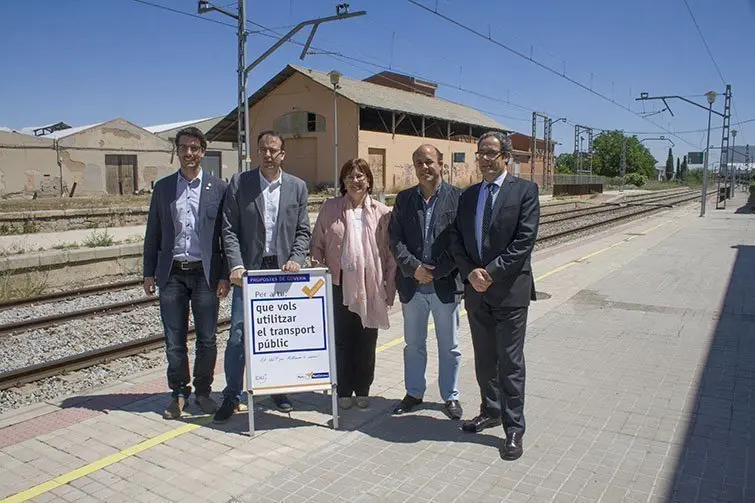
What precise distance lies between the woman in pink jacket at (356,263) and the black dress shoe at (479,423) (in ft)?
2.97

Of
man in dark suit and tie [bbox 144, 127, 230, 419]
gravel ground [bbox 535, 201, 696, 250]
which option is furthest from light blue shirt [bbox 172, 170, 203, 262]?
gravel ground [bbox 535, 201, 696, 250]

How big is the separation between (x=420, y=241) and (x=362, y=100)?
34.5 metres

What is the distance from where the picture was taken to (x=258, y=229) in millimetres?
4695

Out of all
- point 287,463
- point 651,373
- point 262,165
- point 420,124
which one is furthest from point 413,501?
point 420,124

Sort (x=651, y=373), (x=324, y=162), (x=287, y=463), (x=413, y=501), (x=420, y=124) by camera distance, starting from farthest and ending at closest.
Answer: (x=420, y=124) → (x=324, y=162) → (x=651, y=373) → (x=287, y=463) → (x=413, y=501)

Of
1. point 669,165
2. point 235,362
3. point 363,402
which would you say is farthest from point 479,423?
point 669,165

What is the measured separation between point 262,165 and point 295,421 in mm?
1926

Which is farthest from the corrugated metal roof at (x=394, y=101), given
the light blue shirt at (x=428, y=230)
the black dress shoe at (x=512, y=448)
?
the black dress shoe at (x=512, y=448)

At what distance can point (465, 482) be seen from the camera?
383 centimetres

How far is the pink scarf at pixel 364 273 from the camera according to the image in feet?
15.8

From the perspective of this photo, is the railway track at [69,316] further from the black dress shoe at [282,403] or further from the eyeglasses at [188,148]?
the eyeglasses at [188,148]

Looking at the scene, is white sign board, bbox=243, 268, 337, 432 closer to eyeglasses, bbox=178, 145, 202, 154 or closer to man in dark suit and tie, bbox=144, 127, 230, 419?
man in dark suit and tie, bbox=144, 127, 230, 419

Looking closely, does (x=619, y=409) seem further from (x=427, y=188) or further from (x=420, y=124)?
(x=420, y=124)

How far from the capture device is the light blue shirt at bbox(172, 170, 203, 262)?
477 centimetres
